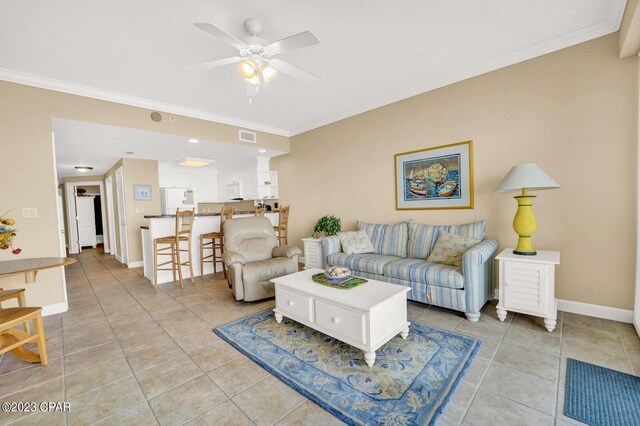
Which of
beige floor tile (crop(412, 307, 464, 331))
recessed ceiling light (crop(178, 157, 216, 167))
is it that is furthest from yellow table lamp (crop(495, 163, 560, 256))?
recessed ceiling light (crop(178, 157, 216, 167))

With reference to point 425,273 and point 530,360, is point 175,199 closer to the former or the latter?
point 425,273

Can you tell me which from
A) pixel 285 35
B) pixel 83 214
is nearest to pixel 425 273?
pixel 285 35

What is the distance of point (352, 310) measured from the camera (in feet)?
6.61

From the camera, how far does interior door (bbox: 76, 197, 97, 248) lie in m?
8.63

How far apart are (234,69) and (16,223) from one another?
2.94 meters

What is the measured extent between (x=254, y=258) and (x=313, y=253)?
1.22 m

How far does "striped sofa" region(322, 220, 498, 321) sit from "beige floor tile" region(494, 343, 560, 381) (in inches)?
20.7

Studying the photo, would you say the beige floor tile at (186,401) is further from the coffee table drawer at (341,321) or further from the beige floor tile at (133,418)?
the coffee table drawer at (341,321)

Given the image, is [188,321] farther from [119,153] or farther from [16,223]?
[119,153]

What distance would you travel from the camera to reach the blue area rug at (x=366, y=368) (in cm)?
154

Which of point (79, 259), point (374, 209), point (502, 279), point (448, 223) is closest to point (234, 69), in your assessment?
point (374, 209)

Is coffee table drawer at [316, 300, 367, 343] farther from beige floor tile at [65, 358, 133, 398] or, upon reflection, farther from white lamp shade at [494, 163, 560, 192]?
white lamp shade at [494, 163, 560, 192]

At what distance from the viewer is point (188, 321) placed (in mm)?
2830

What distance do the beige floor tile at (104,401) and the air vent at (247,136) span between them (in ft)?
13.0
